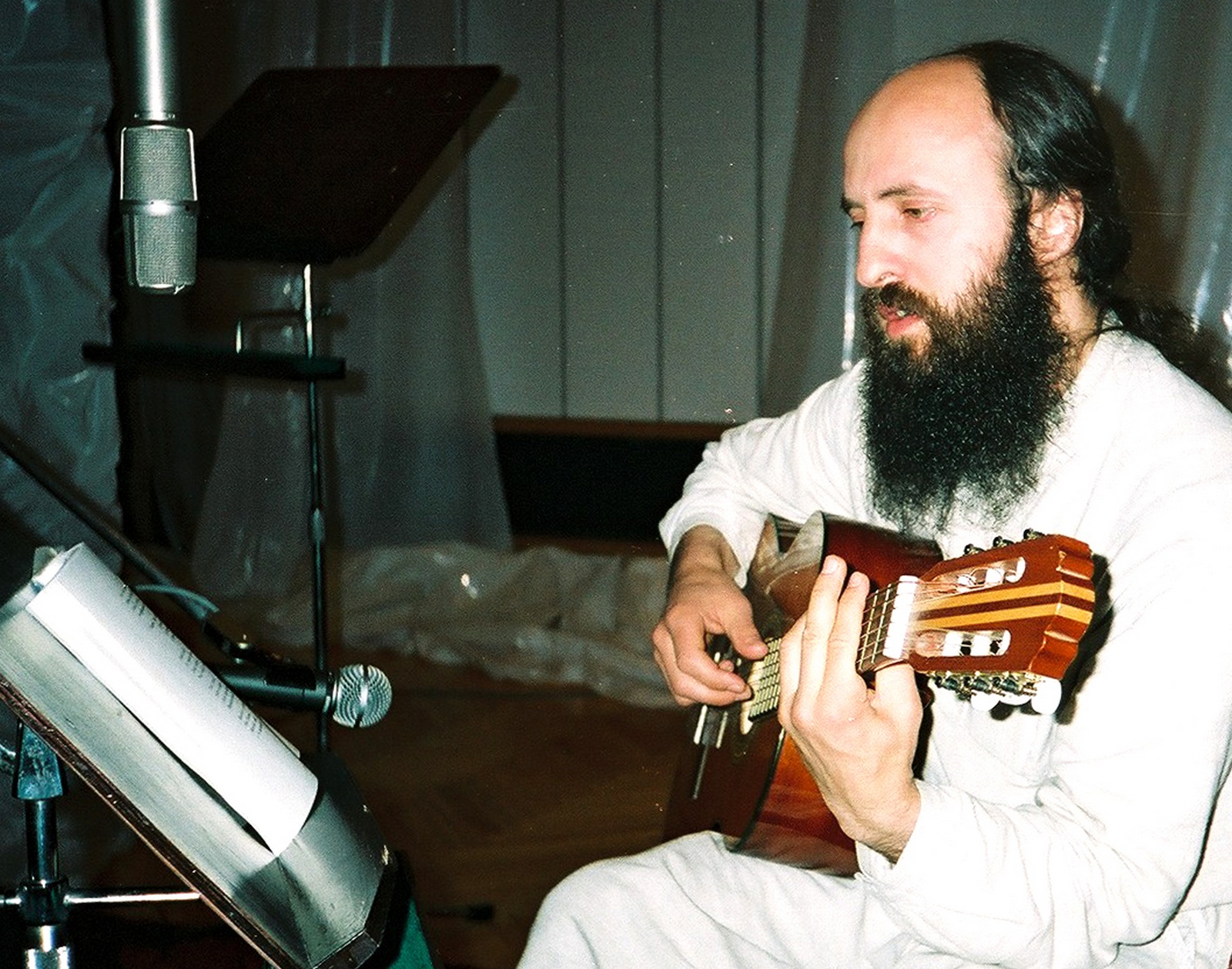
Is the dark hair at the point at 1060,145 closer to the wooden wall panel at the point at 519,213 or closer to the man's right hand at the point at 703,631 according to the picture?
the man's right hand at the point at 703,631

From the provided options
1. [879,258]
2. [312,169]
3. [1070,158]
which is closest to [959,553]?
[879,258]

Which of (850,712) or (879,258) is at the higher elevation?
(879,258)

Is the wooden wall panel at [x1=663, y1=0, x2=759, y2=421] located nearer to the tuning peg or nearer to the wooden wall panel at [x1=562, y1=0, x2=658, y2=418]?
the wooden wall panel at [x1=562, y1=0, x2=658, y2=418]

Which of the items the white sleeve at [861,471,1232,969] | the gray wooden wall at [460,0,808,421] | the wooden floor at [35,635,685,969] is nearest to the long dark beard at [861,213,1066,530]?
the white sleeve at [861,471,1232,969]

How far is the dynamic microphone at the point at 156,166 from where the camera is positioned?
110 cm

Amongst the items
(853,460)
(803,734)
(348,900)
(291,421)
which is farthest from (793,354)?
(348,900)

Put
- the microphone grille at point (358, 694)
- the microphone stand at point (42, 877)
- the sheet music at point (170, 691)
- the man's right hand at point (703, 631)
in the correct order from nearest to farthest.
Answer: the sheet music at point (170, 691), the microphone stand at point (42, 877), the microphone grille at point (358, 694), the man's right hand at point (703, 631)

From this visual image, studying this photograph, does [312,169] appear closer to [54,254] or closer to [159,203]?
[54,254]

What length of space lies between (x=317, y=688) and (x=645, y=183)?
9.40 feet

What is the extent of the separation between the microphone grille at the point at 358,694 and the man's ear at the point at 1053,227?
0.82 meters

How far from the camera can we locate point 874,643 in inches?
42.5

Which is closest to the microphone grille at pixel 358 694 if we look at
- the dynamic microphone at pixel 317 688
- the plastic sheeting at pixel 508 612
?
the dynamic microphone at pixel 317 688

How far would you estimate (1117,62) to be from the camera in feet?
8.16

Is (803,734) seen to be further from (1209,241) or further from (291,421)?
(291,421)
